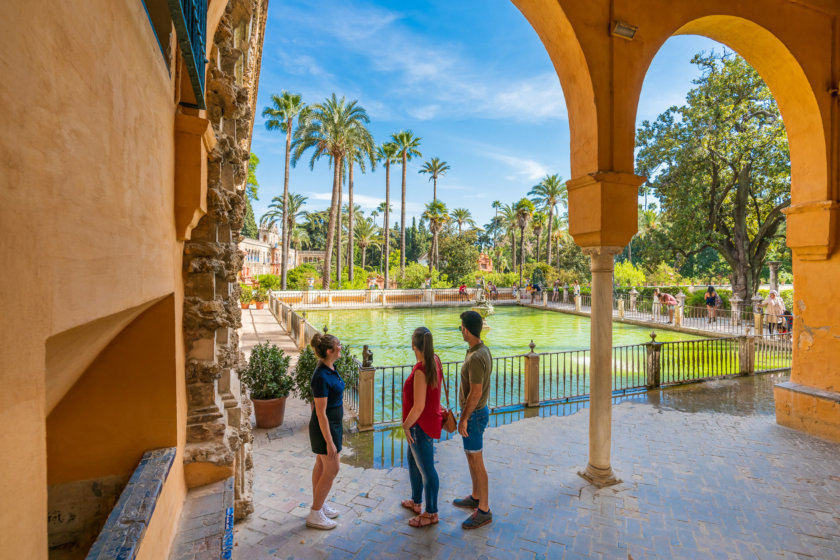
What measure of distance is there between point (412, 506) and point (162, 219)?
3459 mm

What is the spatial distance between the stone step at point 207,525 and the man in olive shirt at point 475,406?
6.49 ft

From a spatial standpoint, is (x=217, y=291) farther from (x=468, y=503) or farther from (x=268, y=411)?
(x=268, y=411)

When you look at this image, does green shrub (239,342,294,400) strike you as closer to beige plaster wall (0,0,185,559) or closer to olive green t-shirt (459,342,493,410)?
olive green t-shirt (459,342,493,410)

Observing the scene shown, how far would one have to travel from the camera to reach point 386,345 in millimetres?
15109

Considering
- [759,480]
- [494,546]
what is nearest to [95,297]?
[494,546]

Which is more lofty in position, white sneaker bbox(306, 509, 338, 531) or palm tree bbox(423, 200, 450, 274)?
palm tree bbox(423, 200, 450, 274)

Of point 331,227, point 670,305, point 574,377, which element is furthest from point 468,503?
point 331,227

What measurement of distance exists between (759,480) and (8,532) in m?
6.42

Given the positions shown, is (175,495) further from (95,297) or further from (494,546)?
(494,546)

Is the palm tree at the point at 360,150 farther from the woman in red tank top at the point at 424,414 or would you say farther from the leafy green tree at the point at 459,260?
the woman in red tank top at the point at 424,414

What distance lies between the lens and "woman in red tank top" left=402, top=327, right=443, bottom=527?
360 centimetres

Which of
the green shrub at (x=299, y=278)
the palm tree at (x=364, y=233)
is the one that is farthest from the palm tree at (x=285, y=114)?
the palm tree at (x=364, y=233)

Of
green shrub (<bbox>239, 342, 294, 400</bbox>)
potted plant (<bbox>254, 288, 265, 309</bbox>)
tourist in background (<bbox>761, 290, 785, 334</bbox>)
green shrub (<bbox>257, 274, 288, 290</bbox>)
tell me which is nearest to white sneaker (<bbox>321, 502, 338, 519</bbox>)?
green shrub (<bbox>239, 342, 294, 400</bbox>)

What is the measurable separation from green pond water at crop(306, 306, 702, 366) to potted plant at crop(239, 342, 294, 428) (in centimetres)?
560
